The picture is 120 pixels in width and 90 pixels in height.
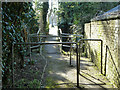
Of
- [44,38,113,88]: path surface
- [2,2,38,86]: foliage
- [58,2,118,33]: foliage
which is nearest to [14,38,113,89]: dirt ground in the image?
[44,38,113,88]: path surface

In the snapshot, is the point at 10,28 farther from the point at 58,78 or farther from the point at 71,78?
the point at 71,78

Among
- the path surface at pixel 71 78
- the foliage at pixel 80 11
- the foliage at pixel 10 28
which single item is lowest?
the path surface at pixel 71 78

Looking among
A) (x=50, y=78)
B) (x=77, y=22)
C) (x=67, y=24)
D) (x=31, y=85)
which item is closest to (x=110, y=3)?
(x=77, y=22)

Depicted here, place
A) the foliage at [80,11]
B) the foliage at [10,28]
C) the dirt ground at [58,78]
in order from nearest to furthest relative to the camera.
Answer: the foliage at [10,28], the dirt ground at [58,78], the foliage at [80,11]

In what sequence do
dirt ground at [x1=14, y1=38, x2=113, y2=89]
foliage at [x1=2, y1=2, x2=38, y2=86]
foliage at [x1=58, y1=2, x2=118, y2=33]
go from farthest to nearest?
foliage at [x1=58, y1=2, x2=118, y2=33]
dirt ground at [x1=14, y1=38, x2=113, y2=89]
foliage at [x1=2, y1=2, x2=38, y2=86]

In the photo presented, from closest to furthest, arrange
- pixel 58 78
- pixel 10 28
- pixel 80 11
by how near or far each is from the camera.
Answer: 1. pixel 10 28
2. pixel 58 78
3. pixel 80 11

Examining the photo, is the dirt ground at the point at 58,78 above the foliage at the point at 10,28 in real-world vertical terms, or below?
below

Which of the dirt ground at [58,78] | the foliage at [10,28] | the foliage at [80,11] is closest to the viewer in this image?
the foliage at [10,28]

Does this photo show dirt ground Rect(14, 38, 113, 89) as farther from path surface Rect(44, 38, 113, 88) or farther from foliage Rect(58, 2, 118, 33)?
foliage Rect(58, 2, 118, 33)

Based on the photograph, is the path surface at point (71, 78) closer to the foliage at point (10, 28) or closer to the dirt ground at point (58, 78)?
the dirt ground at point (58, 78)

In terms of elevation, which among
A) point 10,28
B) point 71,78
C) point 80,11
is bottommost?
point 71,78

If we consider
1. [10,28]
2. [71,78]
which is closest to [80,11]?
[71,78]

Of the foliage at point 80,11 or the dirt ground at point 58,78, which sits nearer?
the dirt ground at point 58,78

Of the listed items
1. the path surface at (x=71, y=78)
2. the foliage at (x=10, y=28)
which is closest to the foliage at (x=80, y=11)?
the path surface at (x=71, y=78)
